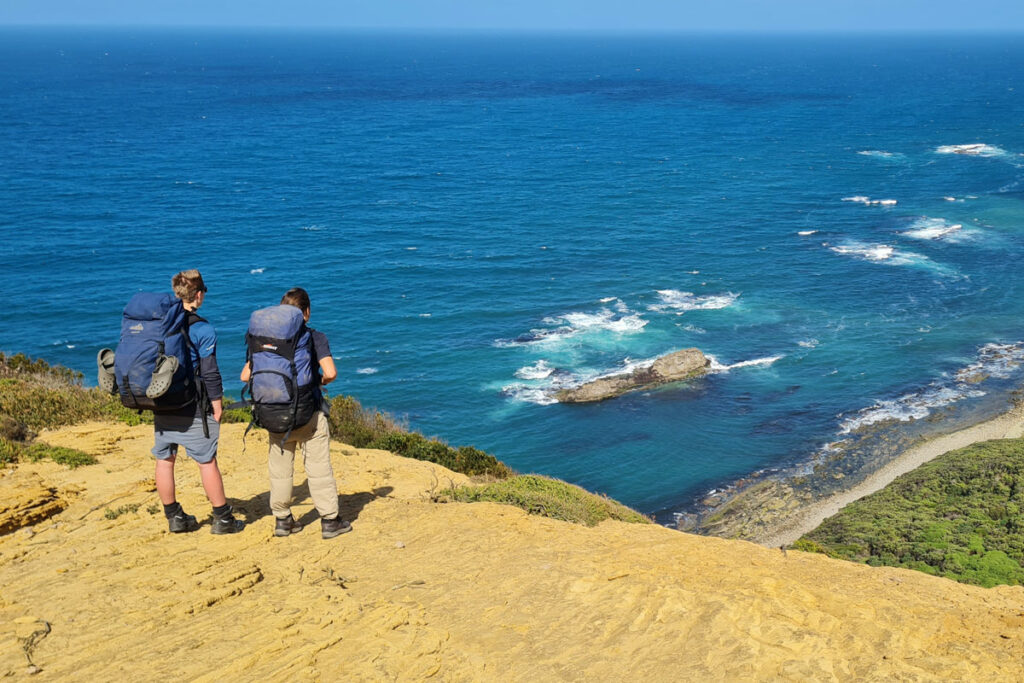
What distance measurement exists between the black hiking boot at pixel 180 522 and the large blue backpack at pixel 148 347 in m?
1.56

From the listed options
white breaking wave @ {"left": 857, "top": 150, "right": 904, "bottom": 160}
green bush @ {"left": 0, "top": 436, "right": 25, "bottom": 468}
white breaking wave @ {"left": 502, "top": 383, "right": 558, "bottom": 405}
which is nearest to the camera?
green bush @ {"left": 0, "top": 436, "right": 25, "bottom": 468}

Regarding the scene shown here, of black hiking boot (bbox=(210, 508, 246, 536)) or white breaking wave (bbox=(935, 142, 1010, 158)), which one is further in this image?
white breaking wave (bbox=(935, 142, 1010, 158))

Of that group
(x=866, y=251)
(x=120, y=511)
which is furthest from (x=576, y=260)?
(x=120, y=511)

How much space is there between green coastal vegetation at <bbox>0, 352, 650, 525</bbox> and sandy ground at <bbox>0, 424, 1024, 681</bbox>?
98cm

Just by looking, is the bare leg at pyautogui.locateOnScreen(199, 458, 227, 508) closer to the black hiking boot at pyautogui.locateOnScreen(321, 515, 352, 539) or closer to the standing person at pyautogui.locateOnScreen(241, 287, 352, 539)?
the standing person at pyautogui.locateOnScreen(241, 287, 352, 539)

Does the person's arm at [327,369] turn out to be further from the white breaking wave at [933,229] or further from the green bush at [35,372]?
the white breaking wave at [933,229]

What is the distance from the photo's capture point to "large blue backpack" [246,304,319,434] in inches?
337

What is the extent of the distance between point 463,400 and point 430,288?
51.8 feet

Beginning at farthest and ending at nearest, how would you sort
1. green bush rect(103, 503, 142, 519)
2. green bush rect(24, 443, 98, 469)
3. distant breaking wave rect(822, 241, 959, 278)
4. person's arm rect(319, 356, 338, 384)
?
distant breaking wave rect(822, 241, 959, 278), green bush rect(24, 443, 98, 469), green bush rect(103, 503, 142, 519), person's arm rect(319, 356, 338, 384)

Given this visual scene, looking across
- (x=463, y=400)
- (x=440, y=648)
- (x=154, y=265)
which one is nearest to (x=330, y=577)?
(x=440, y=648)

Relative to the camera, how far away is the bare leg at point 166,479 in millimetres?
9461

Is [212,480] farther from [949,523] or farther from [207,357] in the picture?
[949,523]

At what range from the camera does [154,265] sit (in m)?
55.0

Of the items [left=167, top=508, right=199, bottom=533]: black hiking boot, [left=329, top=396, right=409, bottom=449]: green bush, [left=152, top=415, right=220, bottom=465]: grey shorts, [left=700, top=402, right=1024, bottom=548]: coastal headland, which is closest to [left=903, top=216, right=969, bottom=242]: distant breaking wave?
[left=700, top=402, right=1024, bottom=548]: coastal headland
